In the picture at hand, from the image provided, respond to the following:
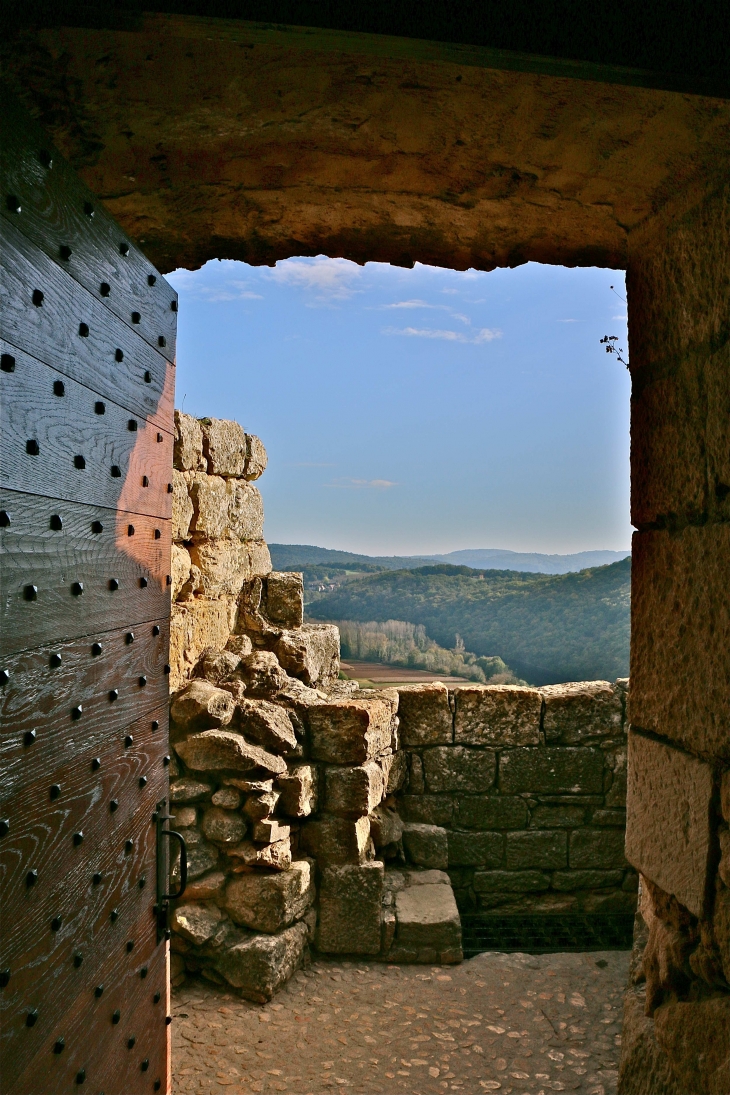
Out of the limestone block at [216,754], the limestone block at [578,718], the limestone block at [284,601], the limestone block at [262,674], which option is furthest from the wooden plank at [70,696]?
the limestone block at [578,718]

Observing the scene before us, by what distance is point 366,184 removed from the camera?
216 centimetres

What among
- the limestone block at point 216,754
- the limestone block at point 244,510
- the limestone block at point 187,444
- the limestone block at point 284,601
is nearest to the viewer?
the limestone block at point 216,754

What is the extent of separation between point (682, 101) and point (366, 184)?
33.1 inches

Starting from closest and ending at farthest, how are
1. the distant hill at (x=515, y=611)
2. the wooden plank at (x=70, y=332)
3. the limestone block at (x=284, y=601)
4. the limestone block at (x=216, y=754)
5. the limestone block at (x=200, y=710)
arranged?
the wooden plank at (x=70, y=332), the limestone block at (x=216, y=754), the limestone block at (x=200, y=710), the limestone block at (x=284, y=601), the distant hill at (x=515, y=611)

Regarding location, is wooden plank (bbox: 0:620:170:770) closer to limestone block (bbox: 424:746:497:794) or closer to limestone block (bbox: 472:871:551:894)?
limestone block (bbox: 424:746:497:794)

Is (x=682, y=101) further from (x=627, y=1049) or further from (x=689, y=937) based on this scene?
(x=627, y=1049)

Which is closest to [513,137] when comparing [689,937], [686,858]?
[686,858]

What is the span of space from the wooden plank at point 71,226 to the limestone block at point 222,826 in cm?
259

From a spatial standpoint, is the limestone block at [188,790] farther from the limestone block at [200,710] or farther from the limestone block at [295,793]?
the limestone block at [295,793]

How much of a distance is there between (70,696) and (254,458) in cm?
366

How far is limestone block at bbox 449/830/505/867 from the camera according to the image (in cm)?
514

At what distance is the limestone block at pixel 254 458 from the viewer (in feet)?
17.5

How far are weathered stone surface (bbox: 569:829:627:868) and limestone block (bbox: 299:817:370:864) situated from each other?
63.1 inches

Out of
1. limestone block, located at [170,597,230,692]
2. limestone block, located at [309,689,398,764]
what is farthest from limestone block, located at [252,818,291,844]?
limestone block, located at [170,597,230,692]
